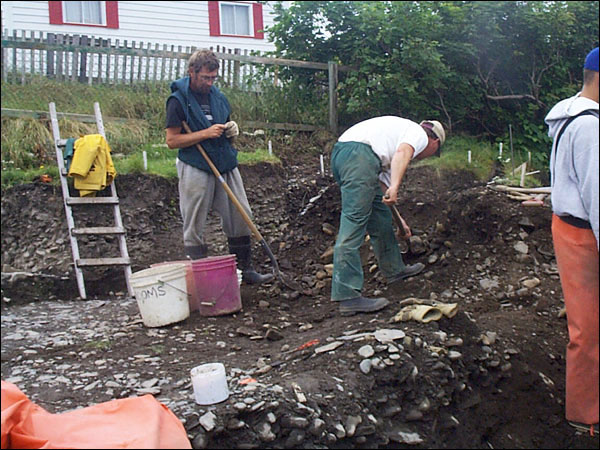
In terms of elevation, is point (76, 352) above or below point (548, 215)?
below

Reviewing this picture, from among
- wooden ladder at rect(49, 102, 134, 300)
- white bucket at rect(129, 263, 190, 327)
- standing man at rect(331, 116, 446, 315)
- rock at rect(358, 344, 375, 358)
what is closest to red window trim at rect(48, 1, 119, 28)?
wooden ladder at rect(49, 102, 134, 300)

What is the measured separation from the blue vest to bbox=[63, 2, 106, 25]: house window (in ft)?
32.4

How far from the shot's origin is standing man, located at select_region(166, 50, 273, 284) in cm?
526

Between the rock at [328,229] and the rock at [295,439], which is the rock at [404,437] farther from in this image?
the rock at [328,229]

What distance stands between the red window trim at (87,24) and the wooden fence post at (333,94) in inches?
268

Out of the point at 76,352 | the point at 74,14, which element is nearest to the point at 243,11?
the point at 74,14

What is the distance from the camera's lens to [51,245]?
680cm

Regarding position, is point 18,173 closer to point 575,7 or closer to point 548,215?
point 548,215

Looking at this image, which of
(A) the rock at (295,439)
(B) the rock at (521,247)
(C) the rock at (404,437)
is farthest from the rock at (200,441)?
(B) the rock at (521,247)

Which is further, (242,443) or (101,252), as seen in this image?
(101,252)

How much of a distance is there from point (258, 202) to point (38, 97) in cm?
382

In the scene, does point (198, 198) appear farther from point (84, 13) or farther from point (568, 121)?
point (84, 13)

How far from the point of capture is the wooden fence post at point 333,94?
31.5 feet

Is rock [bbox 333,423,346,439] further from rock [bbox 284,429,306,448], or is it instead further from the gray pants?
the gray pants
